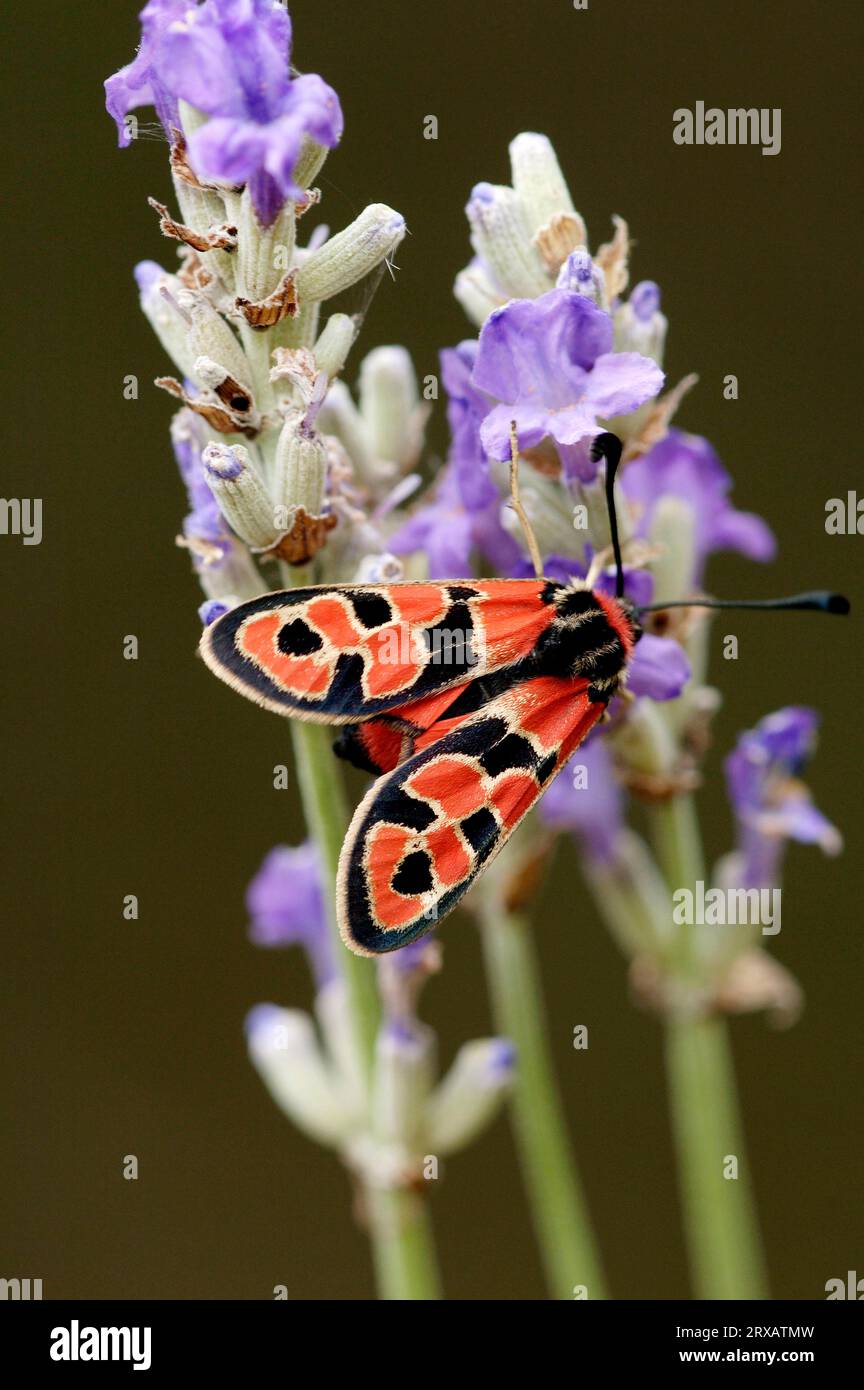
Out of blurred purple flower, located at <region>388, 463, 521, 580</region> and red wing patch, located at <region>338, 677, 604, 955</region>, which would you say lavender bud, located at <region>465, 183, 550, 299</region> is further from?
red wing patch, located at <region>338, 677, 604, 955</region>

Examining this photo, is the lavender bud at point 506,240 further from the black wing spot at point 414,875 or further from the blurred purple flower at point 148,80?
the black wing spot at point 414,875

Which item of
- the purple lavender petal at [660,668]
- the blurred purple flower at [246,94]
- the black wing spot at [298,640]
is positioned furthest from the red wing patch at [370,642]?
the blurred purple flower at [246,94]

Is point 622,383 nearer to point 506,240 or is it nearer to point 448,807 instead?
point 506,240

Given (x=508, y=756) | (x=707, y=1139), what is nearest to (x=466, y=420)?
(x=508, y=756)

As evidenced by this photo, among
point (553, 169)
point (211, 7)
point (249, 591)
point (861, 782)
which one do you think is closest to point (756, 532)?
point (553, 169)

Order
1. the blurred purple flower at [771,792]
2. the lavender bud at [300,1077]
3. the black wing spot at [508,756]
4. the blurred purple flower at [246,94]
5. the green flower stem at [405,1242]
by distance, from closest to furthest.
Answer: the blurred purple flower at [246,94]
the black wing spot at [508,756]
the green flower stem at [405,1242]
the lavender bud at [300,1077]
the blurred purple flower at [771,792]
